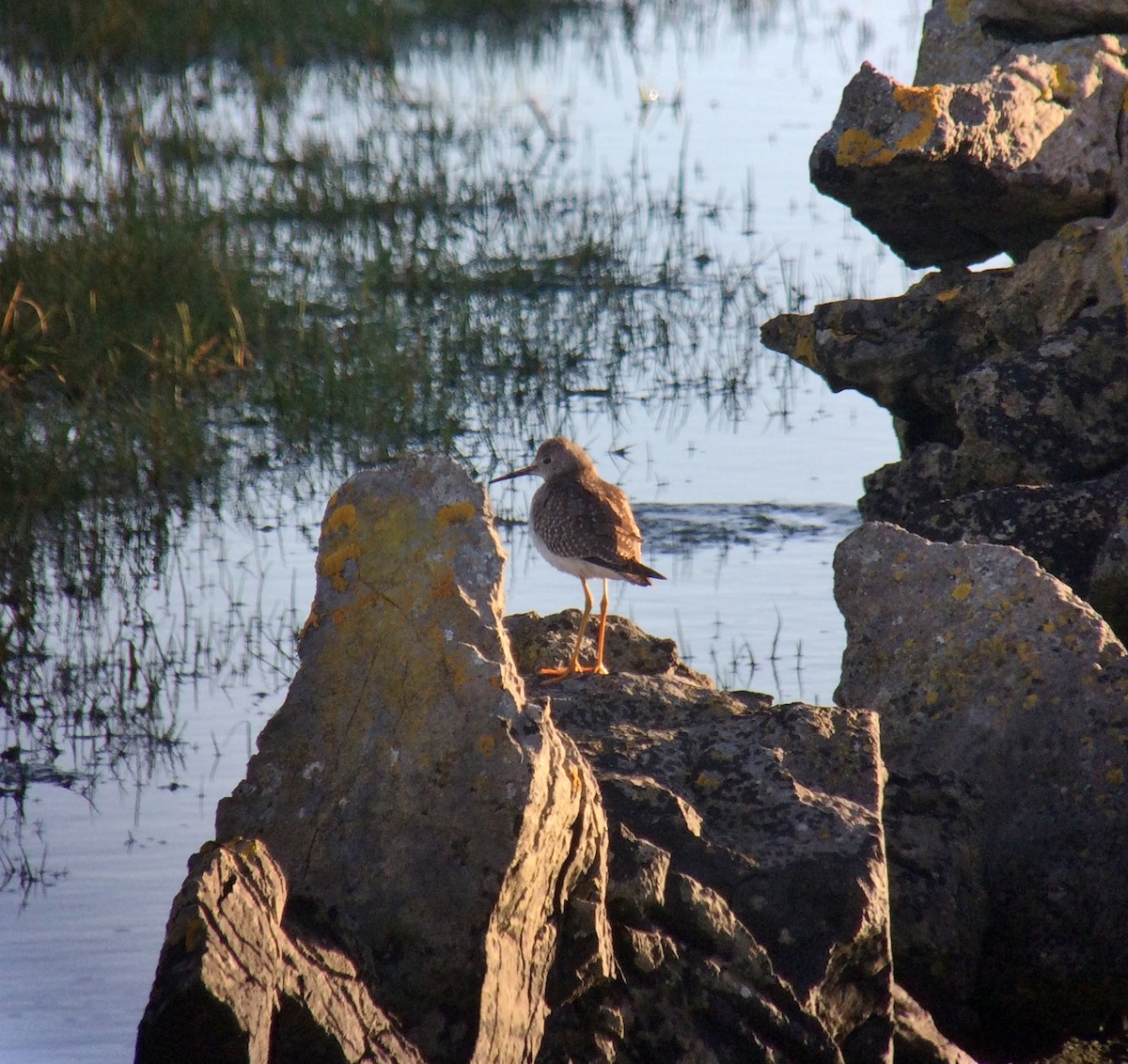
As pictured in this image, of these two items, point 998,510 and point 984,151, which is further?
point 984,151

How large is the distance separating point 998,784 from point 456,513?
1776 mm

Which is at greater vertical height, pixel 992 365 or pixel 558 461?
pixel 992 365

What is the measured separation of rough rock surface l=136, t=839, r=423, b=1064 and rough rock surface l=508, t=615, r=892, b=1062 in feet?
1.74

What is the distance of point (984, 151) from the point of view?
6.94m

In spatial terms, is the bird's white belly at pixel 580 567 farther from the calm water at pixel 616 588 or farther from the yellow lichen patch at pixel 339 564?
the yellow lichen patch at pixel 339 564

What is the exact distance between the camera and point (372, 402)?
9.71 meters

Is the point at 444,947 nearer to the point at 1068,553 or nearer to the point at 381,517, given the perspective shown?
the point at 381,517

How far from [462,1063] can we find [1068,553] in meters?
3.34

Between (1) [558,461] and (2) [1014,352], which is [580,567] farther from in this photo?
(2) [1014,352]

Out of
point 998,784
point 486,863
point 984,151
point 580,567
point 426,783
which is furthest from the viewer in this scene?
point 984,151

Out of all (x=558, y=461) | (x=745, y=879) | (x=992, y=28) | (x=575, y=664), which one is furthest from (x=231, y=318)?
(x=745, y=879)

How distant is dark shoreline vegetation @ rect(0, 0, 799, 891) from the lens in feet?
24.6

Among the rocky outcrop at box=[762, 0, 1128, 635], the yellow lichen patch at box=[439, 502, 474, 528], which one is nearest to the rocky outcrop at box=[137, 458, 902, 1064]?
the yellow lichen patch at box=[439, 502, 474, 528]

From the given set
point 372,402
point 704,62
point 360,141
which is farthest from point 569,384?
point 704,62
